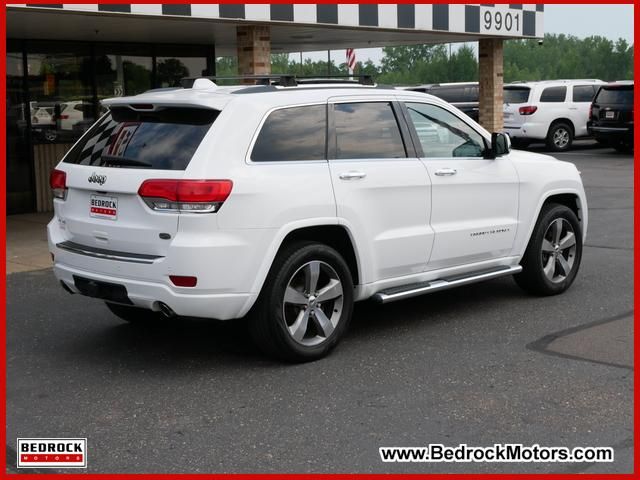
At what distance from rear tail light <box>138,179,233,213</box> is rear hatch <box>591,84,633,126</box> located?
59.3 ft

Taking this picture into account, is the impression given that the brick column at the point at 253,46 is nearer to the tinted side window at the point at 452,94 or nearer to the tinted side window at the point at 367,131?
the tinted side window at the point at 367,131

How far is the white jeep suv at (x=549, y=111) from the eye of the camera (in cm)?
2309

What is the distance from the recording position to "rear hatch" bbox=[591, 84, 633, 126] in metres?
21.6

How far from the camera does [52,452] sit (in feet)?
14.7

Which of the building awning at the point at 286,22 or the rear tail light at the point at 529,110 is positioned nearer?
the building awning at the point at 286,22

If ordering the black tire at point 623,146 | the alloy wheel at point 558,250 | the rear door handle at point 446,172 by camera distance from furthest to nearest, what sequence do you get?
the black tire at point 623,146, the alloy wheel at point 558,250, the rear door handle at point 446,172

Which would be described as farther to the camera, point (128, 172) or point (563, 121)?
point (563, 121)

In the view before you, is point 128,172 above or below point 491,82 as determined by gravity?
below

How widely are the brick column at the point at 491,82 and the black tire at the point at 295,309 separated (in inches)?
440

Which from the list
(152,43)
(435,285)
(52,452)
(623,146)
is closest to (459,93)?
(623,146)

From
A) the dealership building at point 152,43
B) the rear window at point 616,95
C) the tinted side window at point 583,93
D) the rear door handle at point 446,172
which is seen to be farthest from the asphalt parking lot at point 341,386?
the tinted side window at point 583,93

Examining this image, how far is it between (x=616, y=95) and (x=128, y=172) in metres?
18.6

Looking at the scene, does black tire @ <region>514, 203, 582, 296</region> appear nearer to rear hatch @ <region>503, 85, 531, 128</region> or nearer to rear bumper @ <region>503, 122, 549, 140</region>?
rear bumper @ <region>503, 122, 549, 140</region>

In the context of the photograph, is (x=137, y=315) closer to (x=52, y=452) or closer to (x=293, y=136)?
(x=293, y=136)
